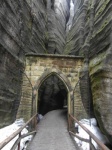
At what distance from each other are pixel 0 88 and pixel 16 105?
2.31 m

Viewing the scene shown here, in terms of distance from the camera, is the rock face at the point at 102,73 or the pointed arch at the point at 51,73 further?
the pointed arch at the point at 51,73

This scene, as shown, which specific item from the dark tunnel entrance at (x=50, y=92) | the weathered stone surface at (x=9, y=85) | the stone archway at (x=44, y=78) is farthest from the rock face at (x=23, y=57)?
the dark tunnel entrance at (x=50, y=92)

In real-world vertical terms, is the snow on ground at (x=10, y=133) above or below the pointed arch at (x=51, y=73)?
below

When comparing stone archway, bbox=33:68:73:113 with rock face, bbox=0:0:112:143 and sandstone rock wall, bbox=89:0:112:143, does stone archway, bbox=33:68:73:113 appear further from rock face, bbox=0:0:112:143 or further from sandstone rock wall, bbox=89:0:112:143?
sandstone rock wall, bbox=89:0:112:143

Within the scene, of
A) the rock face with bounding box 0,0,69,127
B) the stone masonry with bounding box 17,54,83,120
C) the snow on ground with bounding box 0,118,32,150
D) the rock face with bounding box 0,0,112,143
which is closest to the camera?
the snow on ground with bounding box 0,118,32,150

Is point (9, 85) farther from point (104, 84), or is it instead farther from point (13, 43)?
point (104, 84)

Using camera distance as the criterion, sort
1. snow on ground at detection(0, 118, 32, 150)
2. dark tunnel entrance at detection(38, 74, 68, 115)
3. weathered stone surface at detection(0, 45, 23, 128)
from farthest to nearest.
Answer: dark tunnel entrance at detection(38, 74, 68, 115), weathered stone surface at detection(0, 45, 23, 128), snow on ground at detection(0, 118, 32, 150)

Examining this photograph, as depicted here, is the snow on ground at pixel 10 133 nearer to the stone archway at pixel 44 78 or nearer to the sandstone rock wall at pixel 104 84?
the stone archway at pixel 44 78

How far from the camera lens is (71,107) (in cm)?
1036

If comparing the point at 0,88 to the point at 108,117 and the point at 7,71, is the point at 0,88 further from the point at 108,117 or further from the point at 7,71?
the point at 108,117

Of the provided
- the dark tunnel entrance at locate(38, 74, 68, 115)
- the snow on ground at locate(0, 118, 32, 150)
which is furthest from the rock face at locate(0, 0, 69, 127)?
the dark tunnel entrance at locate(38, 74, 68, 115)

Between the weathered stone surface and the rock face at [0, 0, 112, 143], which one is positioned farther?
the weathered stone surface

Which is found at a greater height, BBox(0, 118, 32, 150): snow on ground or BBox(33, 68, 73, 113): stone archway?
BBox(33, 68, 73, 113): stone archway

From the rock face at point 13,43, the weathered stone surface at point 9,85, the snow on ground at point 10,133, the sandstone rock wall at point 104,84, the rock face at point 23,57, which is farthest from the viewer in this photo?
the rock face at point 13,43
